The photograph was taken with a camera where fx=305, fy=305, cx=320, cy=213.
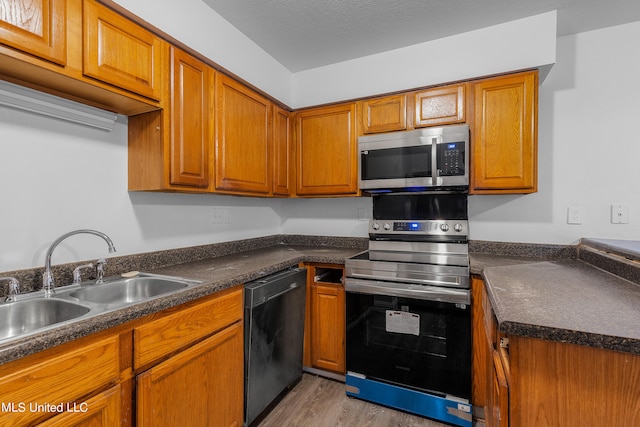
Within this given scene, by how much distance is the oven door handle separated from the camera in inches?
67.1

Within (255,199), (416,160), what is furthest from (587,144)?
(255,199)

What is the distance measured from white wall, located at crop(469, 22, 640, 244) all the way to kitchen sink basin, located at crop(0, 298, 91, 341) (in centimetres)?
253

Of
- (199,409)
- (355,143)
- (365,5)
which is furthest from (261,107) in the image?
(199,409)

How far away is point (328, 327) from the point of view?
2.14 meters

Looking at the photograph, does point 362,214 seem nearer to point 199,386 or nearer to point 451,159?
point 451,159

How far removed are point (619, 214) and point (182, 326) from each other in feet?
8.63

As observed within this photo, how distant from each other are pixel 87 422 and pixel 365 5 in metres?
2.32

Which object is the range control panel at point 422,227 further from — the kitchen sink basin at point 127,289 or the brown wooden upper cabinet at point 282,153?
the kitchen sink basin at point 127,289

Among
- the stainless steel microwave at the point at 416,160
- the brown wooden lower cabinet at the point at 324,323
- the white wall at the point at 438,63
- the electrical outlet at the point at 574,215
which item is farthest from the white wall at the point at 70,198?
the electrical outlet at the point at 574,215

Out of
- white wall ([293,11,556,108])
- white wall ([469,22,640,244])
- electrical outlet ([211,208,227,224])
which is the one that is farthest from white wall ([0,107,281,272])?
white wall ([469,22,640,244])

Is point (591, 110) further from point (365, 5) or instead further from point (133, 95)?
point (133, 95)

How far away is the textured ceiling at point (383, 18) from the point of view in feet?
5.98

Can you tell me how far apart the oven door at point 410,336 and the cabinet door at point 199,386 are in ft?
2.51

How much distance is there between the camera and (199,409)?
1.32 meters
